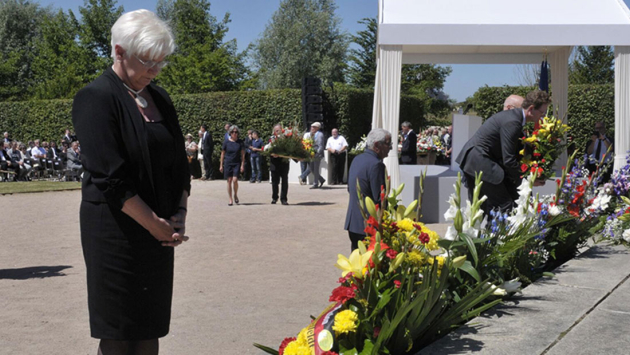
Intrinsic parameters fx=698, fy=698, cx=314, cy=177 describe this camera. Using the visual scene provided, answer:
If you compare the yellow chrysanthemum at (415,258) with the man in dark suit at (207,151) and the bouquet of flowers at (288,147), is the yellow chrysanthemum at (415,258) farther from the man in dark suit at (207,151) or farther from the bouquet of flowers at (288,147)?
the man in dark suit at (207,151)

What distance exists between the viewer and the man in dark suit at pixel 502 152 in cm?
610

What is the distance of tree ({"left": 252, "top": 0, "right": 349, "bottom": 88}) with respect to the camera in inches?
2522

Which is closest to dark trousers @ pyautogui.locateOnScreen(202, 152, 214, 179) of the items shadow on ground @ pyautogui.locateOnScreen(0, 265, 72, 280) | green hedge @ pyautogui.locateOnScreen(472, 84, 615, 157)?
green hedge @ pyautogui.locateOnScreen(472, 84, 615, 157)

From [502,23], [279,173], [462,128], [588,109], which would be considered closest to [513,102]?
[502,23]

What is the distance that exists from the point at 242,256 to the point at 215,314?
2.89 metres

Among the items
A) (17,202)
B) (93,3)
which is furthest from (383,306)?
(93,3)

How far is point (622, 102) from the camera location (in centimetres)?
1130

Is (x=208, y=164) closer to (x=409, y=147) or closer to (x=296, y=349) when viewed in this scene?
(x=409, y=147)

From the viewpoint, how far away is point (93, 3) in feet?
139

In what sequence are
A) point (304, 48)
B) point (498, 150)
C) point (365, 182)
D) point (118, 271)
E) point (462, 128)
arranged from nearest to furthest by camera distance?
point (118, 271) → point (365, 182) → point (498, 150) → point (462, 128) → point (304, 48)

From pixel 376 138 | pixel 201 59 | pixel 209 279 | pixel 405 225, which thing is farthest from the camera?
pixel 201 59

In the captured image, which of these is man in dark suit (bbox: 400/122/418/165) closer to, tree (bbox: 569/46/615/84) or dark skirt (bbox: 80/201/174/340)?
dark skirt (bbox: 80/201/174/340)

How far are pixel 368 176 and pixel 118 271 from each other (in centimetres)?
374

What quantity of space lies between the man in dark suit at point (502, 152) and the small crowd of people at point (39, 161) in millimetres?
19516
